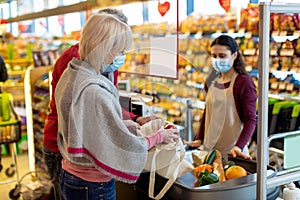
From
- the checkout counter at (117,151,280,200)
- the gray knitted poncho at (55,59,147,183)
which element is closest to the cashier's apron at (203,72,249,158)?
the checkout counter at (117,151,280,200)

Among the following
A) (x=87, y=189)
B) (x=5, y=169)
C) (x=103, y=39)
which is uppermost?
(x=103, y=39)

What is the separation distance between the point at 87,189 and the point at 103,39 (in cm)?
63

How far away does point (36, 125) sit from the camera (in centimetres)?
513

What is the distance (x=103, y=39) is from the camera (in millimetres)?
1520

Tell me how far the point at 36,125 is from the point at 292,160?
13.3ft

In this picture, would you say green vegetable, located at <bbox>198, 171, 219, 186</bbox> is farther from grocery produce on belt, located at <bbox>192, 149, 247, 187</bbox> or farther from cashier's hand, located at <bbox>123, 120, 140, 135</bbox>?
cashier's hand, located at <bbox>123, 120, 140, 135</bbox>

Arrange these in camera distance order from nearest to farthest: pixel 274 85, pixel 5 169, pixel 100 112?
pixel 100 112 → pixel 274 85 → pixel 5 169

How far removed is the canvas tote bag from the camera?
1625mm

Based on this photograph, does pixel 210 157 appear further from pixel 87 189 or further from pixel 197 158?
pixel 87 189

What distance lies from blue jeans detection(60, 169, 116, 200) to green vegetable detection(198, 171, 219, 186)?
0.38m

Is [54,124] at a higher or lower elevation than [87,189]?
higher

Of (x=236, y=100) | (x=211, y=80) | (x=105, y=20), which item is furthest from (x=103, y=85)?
(x=236, y=100)

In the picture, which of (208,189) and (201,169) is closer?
(208,189)

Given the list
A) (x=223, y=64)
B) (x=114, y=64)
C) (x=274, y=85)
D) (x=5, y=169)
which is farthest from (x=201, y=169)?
(x=5, y=169)
